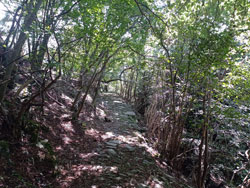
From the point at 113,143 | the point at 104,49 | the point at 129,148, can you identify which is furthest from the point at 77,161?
the point at 104,49

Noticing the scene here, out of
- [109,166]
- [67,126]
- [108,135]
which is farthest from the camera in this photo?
[108,135]

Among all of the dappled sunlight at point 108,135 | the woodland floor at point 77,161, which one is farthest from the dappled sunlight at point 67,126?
the dappled sunlight at point 108,135

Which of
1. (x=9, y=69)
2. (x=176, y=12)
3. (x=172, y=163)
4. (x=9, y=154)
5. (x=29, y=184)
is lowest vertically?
(x=172, y=163)

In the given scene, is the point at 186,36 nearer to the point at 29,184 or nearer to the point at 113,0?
the point at 113,0

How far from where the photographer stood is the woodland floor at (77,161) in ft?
10.9

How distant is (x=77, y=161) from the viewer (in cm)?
446

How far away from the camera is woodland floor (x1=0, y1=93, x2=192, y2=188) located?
10.9ft

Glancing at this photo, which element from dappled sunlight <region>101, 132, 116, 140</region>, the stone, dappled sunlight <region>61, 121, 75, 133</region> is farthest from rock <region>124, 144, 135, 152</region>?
dappled sunlight <region>61, 121, 75, 133</region>

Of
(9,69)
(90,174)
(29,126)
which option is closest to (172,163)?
(90,174)

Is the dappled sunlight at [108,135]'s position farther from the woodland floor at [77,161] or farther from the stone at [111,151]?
the stone at [111,151]

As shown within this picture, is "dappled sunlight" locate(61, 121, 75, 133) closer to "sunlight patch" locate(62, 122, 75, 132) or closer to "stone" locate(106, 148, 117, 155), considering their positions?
"sunlight patch" locate(62, 122, 75, 132)

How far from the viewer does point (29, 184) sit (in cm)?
299

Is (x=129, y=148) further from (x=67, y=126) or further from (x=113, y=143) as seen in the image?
(x=67, y=126)

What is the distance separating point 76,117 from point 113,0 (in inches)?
162
